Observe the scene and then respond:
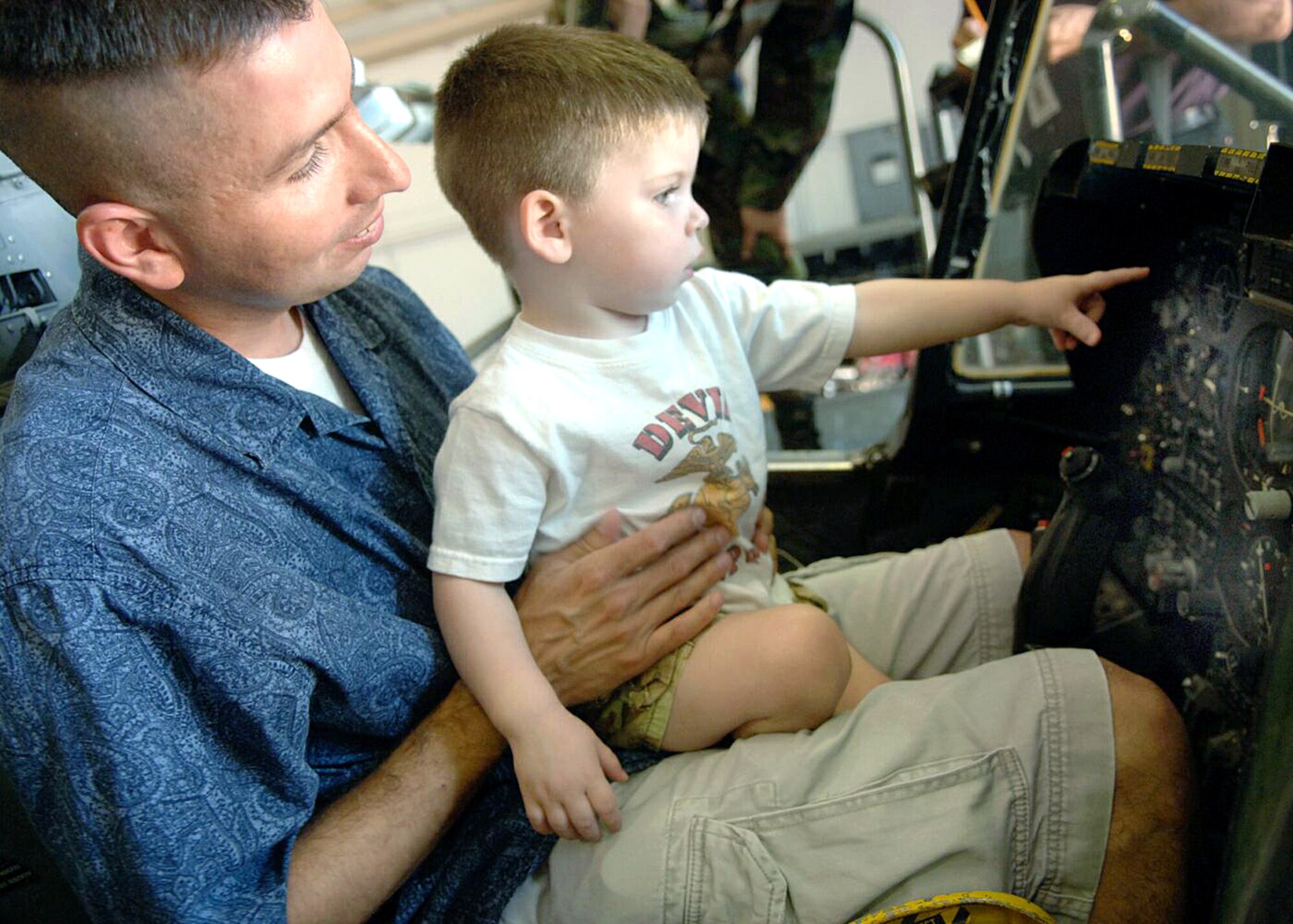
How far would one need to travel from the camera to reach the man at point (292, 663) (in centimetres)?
74

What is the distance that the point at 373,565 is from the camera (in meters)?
0.98

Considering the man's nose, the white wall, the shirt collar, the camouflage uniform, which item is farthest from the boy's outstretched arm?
the white wall

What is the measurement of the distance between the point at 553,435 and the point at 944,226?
0.77 m

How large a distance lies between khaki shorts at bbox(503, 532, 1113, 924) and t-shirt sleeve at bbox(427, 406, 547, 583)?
0.29 m

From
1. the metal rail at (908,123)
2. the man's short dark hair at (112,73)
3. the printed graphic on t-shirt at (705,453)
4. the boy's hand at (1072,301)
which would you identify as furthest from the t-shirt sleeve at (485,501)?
the metal rail at (908,123)

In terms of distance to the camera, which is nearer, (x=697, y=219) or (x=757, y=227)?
(x=697, y=219)

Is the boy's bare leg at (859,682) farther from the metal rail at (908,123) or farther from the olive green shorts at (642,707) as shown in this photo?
the metal rail at (908,123)

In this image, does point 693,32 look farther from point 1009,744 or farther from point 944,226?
point 1009,744

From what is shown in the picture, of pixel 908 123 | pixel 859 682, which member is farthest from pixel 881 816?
pixel 908 123

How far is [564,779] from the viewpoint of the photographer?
860mm

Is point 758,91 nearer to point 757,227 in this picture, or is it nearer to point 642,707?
point 757,227

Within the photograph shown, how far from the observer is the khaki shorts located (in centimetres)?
79

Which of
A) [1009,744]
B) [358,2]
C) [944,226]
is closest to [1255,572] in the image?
[1009,744]

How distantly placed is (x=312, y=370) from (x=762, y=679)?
611 millimetres
